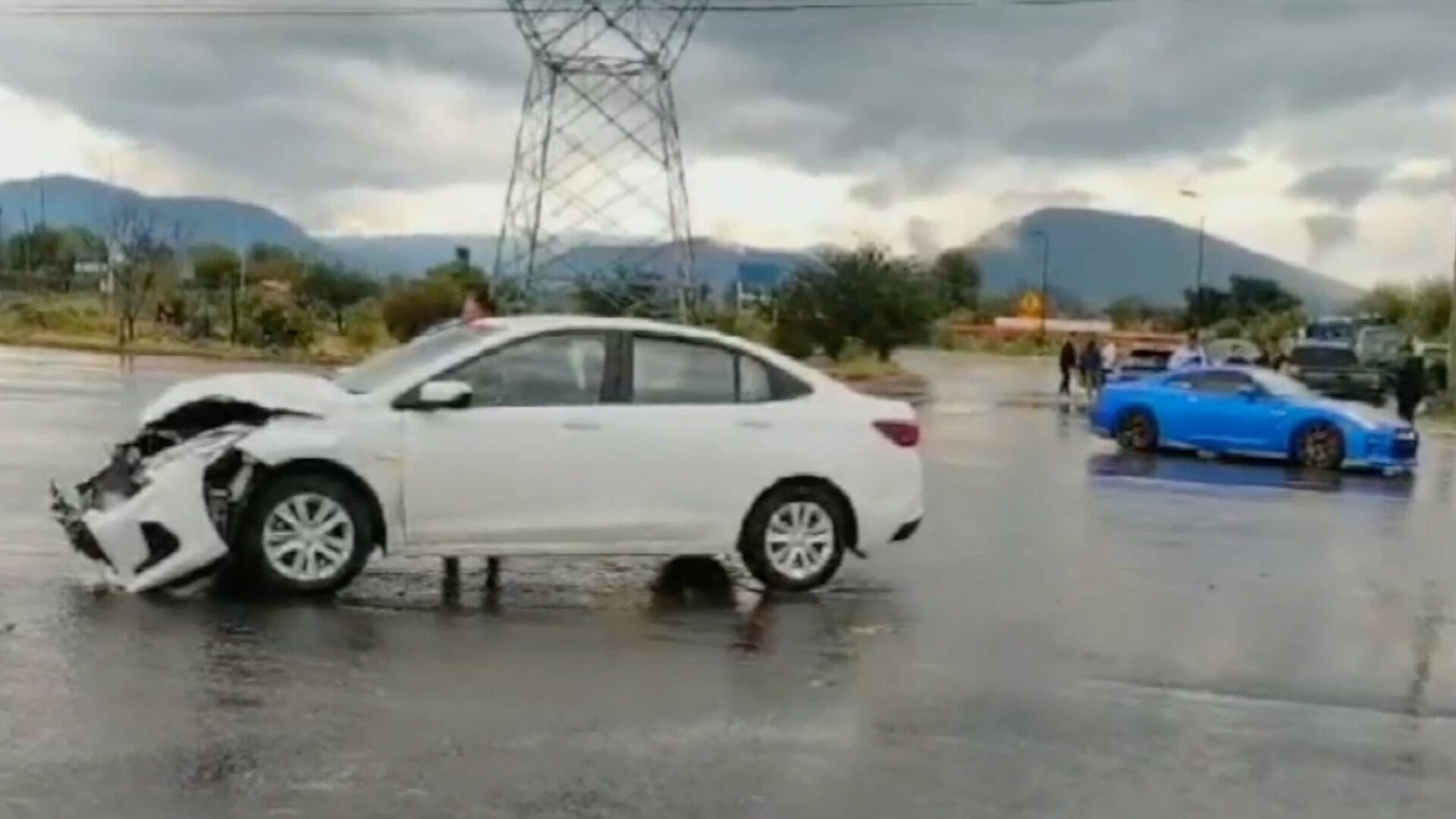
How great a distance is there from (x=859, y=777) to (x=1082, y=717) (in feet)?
5.20

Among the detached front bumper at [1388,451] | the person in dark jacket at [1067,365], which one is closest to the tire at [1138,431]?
the detached front bumper at [1388,451]

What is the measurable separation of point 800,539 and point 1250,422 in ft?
52.4

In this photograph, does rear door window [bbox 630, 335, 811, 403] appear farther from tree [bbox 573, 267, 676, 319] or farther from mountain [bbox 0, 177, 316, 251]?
mountain [bbox 0, 177, 316, 251]

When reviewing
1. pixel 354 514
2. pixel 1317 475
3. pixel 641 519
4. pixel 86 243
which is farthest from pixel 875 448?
pixel 86 243

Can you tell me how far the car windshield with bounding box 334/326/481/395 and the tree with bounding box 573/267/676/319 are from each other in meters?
30.9

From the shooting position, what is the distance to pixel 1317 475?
24.4 metres

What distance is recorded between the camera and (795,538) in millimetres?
11898

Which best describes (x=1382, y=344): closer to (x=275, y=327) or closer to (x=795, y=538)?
(x=275, y=327)

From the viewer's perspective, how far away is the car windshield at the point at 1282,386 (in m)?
26.4

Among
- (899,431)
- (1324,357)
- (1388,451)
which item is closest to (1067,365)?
(1324,357)

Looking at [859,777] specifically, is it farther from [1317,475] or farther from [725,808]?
[1317,475]

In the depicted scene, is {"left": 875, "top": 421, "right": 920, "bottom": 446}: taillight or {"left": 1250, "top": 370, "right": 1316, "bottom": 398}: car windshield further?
{"left": 1250, "top": 370, "right": 1316, "bottom": 398}: car windshield

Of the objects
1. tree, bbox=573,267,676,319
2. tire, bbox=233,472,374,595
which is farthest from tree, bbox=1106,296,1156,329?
tire, bbox=233,472,374,595

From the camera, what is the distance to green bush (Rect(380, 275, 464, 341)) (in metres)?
60.0
